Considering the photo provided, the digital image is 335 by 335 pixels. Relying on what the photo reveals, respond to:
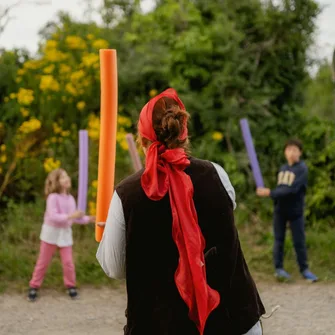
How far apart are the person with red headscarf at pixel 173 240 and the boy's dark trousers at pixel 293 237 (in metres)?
4.11

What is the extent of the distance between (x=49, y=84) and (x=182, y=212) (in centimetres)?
614

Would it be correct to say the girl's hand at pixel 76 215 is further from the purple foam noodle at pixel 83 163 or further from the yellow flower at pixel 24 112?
the yellow flower at pixel 24 112

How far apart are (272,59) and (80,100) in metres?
2.65

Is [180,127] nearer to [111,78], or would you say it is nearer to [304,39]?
[111,78]

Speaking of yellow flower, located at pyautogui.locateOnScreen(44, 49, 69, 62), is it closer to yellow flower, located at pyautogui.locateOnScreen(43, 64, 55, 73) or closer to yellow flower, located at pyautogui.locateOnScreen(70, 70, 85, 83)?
yellow flower, located at pyautogui.locateOnScreen(43, 64, 55, 73)

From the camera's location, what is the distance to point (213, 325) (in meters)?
2.45

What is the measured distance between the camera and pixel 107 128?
2547 mm

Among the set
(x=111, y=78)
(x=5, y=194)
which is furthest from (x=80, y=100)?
(x=111, y=78)

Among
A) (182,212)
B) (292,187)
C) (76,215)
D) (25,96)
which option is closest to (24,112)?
(25,96)

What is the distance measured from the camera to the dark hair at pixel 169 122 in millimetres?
2365

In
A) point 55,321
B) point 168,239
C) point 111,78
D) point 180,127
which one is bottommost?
point 55,321

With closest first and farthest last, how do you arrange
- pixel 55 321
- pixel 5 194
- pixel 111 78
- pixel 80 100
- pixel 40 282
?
pixel 111 78 → pixel 55 321 → pixel 40 282 → pixel 5 194 → pixel 80 100

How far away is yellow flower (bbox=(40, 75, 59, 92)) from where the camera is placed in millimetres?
8109

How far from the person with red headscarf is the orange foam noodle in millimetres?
180
